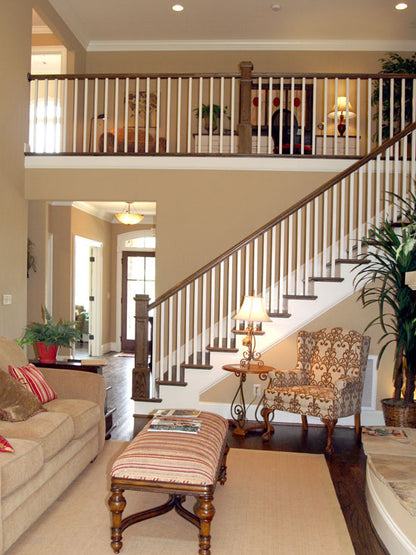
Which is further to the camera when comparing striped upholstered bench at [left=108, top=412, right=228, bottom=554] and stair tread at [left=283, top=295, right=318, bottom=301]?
stair tread at [left=283, top=295, right=318, bottom=301]

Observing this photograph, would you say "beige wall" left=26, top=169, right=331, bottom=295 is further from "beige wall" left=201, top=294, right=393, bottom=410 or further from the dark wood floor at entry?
the dark wood floor at entry

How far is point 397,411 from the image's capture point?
185 inches

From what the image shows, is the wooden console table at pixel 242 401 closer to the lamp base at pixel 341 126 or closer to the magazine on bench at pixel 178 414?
the magazine on bench at pixel 178 414

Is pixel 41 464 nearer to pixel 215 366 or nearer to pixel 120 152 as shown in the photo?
pixel 215 366

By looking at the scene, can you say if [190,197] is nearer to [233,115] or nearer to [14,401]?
[233,115]

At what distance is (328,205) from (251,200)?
Result: 0.96 metres

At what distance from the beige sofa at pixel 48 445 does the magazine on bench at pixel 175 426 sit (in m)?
0.59

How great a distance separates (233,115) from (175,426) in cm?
392

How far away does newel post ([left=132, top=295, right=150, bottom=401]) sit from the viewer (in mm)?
5609

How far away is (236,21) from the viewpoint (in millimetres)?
7910

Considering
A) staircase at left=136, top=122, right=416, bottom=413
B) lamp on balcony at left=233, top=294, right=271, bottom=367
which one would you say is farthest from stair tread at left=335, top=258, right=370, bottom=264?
lamp on balcony at left=233, top=294, right=271, bottom=367

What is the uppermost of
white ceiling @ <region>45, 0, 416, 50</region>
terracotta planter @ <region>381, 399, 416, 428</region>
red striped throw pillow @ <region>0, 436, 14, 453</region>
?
white ceiling @ <region>45, 0, 416, 50</region>

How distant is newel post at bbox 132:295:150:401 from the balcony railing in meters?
1.97

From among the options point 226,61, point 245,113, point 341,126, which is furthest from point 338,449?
point 226,61
